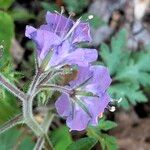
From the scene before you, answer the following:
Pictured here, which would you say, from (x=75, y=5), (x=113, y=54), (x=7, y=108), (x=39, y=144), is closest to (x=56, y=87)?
(x=39, y=144)

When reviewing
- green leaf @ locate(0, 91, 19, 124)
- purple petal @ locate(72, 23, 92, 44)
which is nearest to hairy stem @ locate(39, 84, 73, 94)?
purple petal @ locate(72, 23, 92, 44)

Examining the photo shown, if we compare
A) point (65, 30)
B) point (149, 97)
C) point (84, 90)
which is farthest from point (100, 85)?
point (149, 97)

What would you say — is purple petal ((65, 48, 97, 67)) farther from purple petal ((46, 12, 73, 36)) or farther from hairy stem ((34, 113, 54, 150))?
hairy stem ((34, 113, 54, 150))

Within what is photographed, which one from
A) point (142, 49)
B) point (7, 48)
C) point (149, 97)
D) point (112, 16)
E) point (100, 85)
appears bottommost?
point (149, 97)

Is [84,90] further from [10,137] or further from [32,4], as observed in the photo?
[32,4]

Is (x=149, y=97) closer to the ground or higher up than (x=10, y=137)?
closer to the ground
